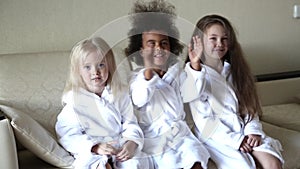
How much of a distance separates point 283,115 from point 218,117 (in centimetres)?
65

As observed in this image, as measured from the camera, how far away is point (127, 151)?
164cm

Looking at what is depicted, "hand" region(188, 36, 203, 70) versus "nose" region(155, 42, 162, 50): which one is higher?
"nose" region(155, 42, 162, 50)

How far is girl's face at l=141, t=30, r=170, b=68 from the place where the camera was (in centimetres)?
180

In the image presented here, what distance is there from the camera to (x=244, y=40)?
2.80 metres

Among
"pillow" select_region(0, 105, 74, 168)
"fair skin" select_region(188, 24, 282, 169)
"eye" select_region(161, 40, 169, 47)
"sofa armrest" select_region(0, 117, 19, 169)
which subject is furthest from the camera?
"eye" select_region(161, 40, 169, 47)

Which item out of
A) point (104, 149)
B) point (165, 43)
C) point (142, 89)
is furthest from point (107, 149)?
point (165, 43)

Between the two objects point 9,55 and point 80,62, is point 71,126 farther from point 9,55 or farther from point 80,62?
point 9,55

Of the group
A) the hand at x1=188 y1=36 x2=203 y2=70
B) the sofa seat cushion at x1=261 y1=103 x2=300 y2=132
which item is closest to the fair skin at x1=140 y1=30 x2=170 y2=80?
the hand at x1=188 y1=36 x2=203 y2=70

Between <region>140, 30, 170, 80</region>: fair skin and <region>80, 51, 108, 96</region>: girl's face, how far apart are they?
0.59ft

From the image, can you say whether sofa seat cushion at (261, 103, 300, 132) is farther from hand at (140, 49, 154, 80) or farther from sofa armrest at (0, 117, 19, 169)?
sofa armrest at (0, 117, 19, 169)

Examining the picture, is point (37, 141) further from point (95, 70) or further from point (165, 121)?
point (165, 121)

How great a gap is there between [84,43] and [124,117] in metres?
0.35

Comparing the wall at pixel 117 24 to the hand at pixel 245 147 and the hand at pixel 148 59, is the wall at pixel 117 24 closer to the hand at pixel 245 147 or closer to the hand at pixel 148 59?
the hand at pixel 148 59

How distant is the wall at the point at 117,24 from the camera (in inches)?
86.4
